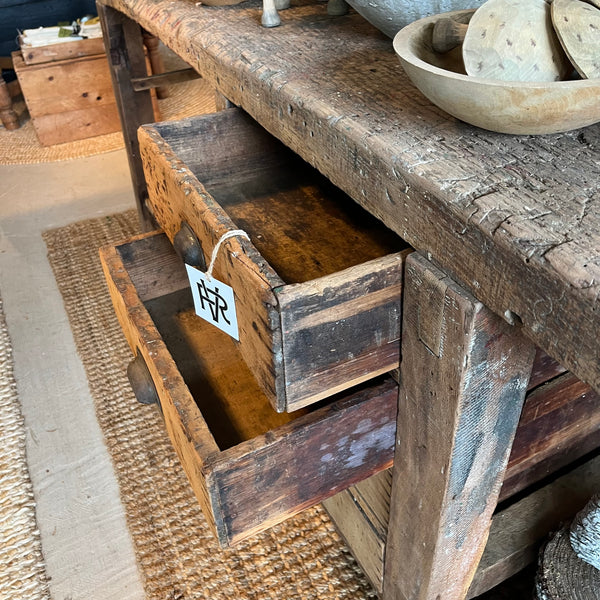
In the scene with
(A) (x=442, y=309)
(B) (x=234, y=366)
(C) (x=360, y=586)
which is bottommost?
(C) (x=360, y=586)

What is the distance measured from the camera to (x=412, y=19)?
0.67 metres

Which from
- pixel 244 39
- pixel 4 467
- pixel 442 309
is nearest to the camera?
pixel 442 309

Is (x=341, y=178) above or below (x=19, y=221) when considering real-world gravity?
above

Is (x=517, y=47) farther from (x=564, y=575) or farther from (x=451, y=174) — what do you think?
(x=564, y=575)

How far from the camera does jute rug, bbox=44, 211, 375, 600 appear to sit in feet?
3.34

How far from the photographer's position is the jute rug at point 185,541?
40.1 inches

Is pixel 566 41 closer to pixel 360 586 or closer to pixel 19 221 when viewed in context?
pixel 360 586

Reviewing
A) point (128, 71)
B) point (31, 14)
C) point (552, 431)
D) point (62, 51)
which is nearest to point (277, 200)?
point (552, 431)

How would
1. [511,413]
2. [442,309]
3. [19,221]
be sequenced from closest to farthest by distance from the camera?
1. [442,309]
2. [511,413]
3. [19,221]

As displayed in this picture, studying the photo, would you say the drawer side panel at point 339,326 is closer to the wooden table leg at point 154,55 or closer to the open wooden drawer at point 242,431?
the open wooden drawer at point 242,431

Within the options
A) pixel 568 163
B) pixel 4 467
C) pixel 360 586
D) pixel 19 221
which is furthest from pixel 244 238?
pixel 19 221

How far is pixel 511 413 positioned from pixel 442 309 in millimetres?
171

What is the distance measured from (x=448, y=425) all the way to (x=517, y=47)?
0.32m

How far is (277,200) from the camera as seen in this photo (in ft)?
2.68
